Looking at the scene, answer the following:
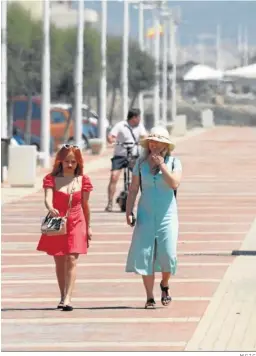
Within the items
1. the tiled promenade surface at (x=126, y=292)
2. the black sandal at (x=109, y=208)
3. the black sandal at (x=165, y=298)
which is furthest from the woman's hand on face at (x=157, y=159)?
the black sandal at (x=109, y=208)

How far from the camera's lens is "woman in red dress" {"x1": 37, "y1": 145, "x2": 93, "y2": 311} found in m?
13.2

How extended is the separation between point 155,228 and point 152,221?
65 millimetres

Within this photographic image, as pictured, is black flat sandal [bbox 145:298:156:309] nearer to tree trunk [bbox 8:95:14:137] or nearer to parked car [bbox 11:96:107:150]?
tree trunk [bbox 8:95:14:137]

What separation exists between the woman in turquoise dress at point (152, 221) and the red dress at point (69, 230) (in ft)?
1.45

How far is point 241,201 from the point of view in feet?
88.6

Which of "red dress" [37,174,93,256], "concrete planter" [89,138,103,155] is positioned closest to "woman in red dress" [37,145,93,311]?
"red dress" [37,174,93,256]

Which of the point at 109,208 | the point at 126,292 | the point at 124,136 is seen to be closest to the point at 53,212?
the point at 126,292

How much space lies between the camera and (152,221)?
13.2m

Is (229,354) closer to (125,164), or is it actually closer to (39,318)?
(39,318)

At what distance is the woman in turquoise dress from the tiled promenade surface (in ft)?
1.15

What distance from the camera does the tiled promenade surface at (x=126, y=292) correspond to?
1140 centimetres

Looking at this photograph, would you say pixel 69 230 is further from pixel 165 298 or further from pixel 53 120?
pixel 53 120

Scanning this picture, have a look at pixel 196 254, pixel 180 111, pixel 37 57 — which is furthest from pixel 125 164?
pixel 180 111

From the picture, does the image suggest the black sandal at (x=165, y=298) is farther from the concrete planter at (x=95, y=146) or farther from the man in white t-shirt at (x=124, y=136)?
the concrete planter at (x=95, y=146)
